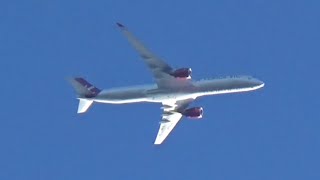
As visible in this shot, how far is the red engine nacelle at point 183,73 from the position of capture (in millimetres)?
135250

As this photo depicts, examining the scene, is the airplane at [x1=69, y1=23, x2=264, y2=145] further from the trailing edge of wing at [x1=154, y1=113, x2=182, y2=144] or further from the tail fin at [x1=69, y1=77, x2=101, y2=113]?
the trailing edge of wing at [x1=154, y1=113, x2=182, y2=144]

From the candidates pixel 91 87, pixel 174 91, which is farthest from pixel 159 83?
pixel 91 87

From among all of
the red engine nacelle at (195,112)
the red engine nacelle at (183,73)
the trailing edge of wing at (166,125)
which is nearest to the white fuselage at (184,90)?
the red engine nacelle at (183,73)

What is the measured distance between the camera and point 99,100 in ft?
465

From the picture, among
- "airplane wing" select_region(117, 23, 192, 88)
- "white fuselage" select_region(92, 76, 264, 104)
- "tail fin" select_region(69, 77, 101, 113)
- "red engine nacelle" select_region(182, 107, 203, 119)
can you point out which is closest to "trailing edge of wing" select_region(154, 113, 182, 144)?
"red engine nacelle" select_region(182, 107, 203, 119)

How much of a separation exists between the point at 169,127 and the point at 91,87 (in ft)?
46.5

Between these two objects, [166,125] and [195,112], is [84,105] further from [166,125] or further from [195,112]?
[195,112]

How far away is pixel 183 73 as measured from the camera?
5325 inches

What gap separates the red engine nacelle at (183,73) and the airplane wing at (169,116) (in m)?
7.43

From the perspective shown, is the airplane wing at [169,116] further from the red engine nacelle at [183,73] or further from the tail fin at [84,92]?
the tail fin at [84,92]

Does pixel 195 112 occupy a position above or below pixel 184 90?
below

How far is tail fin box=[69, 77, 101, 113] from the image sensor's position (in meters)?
143

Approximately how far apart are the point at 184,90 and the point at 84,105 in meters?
16.6

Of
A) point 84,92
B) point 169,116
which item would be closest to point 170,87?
point 169,116
